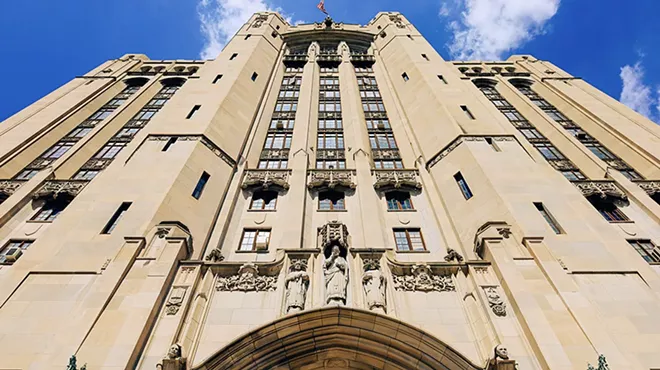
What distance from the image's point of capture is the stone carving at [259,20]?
46628 millimetres

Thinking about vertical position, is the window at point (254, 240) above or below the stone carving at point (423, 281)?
above

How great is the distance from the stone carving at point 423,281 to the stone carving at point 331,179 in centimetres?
711

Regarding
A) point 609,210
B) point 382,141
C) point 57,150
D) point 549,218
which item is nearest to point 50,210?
point 57,150

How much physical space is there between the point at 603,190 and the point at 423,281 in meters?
13.4

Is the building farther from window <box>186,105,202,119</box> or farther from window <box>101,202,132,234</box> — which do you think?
window <box>186,105,202,119</box>

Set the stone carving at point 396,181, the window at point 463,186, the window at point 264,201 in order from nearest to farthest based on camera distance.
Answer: the window at point 463,186 → the window at point 264,201 → the stone carving at point 396,181

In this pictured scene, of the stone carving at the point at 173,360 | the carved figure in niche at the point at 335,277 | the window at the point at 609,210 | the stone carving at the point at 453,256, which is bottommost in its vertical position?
the stone carving at the point at 173,360

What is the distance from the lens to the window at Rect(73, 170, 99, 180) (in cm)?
2462

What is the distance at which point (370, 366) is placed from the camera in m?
13.6

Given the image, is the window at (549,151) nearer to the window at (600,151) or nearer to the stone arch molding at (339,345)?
the window at (600,151)

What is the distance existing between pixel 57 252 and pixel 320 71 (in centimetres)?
3070

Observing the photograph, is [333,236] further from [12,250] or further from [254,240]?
[12,250]

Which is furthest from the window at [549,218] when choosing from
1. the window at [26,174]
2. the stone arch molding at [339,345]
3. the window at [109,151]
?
the window at [26,174]

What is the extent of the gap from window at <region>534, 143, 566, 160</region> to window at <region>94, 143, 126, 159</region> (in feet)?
96.6
